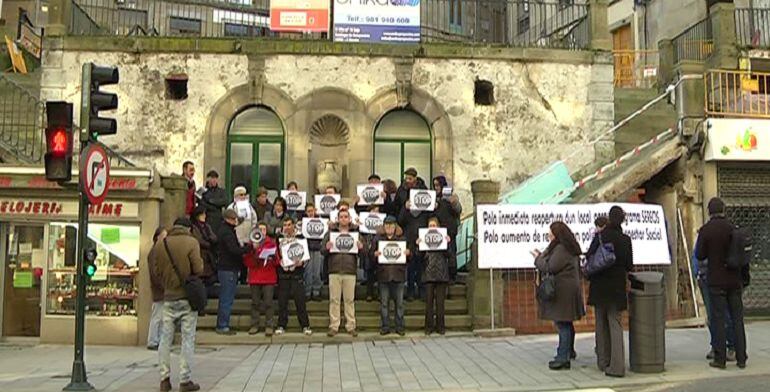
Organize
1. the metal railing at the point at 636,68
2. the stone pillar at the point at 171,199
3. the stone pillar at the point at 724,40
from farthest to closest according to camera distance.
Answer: the metal railing at the point at 636,68 < the stone pillar at the point at 724,40 < the stone pillar at the point at 171,199

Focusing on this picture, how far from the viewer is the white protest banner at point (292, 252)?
37.2 ft

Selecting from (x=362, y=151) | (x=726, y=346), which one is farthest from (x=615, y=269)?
(x=362, y=151)

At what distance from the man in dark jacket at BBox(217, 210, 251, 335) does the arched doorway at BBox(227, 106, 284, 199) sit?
4.41 m

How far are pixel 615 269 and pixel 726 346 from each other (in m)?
1.80

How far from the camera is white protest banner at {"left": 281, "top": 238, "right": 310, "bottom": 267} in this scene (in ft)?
37.2

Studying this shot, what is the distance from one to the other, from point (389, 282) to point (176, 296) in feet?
13.9

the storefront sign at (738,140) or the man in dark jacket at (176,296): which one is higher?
the storefront sign at (738,140)

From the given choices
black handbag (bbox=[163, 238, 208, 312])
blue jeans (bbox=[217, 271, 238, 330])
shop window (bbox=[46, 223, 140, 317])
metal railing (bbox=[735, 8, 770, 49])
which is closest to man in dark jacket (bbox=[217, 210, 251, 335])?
blue jeans (bbox=[217, 271, 238, 330])

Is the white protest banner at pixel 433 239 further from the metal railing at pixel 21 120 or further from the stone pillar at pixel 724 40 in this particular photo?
the stone pillar at pixel 724 40

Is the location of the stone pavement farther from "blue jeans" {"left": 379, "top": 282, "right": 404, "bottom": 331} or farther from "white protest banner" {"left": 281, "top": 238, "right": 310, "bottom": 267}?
"white protest banner" {"left": 281, "top": 238, "right": 310, "bottom": 267}

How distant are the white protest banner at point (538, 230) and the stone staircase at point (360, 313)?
105 centimetres

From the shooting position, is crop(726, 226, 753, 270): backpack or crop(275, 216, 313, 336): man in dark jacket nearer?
crop(726, 226, 753, 270): backpack

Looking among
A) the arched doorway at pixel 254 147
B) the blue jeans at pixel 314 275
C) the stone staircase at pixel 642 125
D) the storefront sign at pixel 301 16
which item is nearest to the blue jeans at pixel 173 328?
the blue jeans at pixel 314 275

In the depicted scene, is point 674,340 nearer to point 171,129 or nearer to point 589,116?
point 589,116
